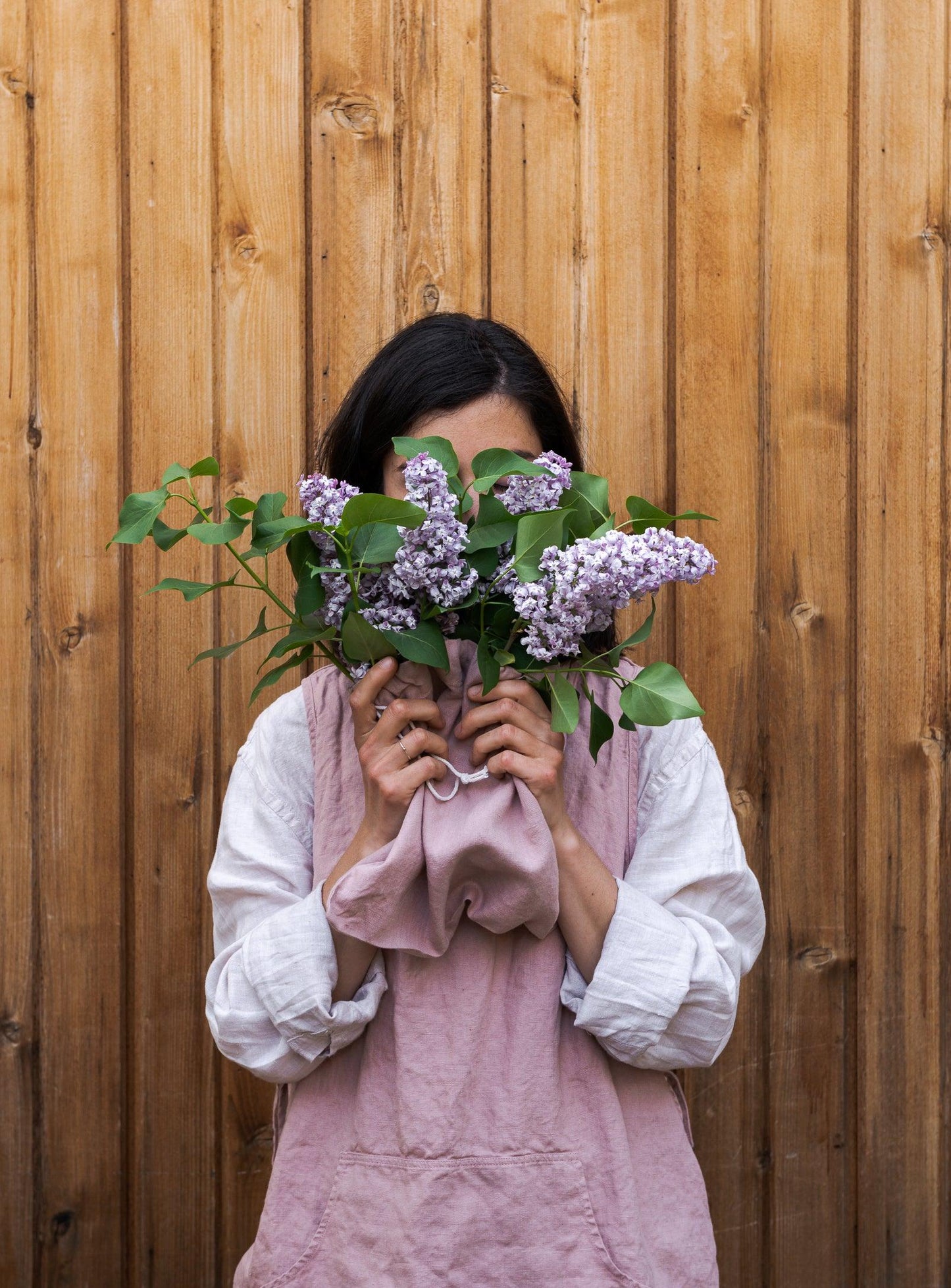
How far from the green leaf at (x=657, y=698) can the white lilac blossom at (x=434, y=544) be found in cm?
17

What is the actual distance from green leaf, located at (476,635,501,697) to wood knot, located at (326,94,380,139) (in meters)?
0.95

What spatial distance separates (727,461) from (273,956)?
39.0 inches

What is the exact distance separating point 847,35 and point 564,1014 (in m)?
1.47

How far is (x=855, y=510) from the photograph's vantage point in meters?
1.59

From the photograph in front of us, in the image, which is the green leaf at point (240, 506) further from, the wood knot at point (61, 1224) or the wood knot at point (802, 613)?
the wood knot at point (61, 1224)

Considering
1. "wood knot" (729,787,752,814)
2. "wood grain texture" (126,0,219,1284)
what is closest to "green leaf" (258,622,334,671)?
"wood grain texture" (126,0,219,1284)

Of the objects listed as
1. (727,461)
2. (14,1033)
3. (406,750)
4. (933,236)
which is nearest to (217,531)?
(406,750)

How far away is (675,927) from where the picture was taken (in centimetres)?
99

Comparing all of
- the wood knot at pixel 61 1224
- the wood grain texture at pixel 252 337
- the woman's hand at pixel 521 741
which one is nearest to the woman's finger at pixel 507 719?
the woman's hand at pixel 521 741

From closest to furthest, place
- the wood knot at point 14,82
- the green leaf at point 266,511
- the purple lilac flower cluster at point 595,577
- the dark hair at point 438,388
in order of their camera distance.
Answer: the purple lilac flower cluster at point 595,577 → the green leaf at point 266,511 → the dark hair at point 438,388 → the wood knot at point 14,82

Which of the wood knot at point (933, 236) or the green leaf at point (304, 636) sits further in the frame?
the wood knot at point (933, 236)

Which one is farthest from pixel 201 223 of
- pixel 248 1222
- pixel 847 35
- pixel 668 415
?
pixel 248 1222

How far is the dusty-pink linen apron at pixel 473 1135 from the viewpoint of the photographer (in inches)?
37.2

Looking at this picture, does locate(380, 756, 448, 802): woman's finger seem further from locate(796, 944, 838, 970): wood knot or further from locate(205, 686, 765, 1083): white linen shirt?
locate(796, 944, 838, 970): wood knot
